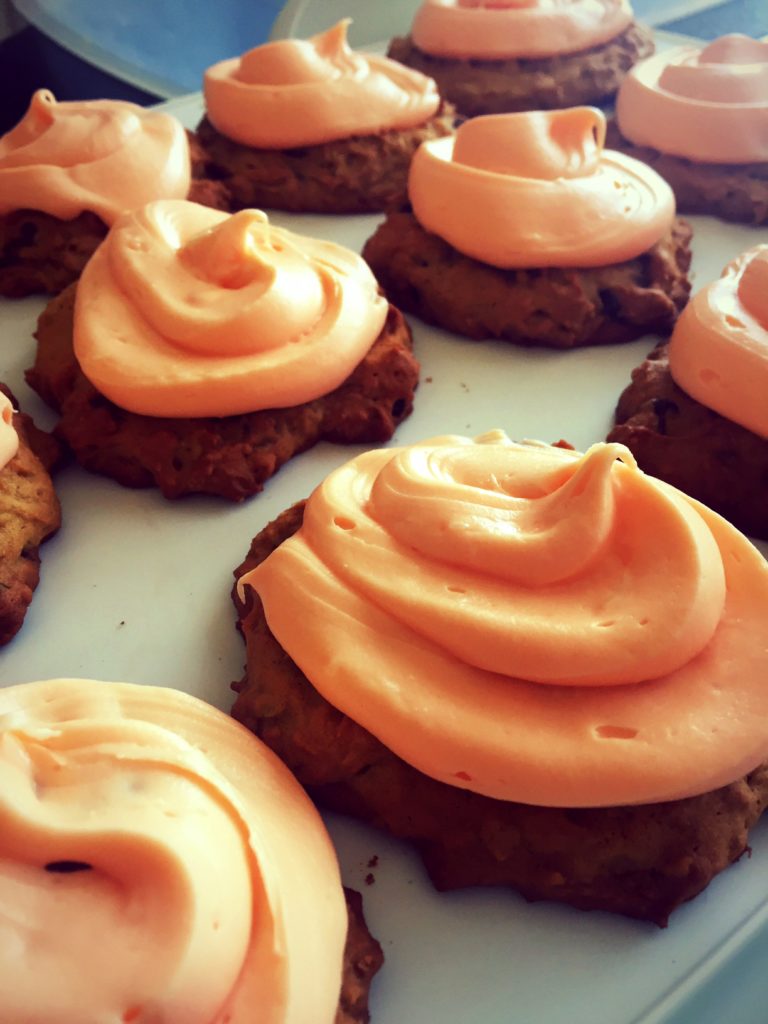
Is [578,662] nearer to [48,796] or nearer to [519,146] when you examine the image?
[48,796]

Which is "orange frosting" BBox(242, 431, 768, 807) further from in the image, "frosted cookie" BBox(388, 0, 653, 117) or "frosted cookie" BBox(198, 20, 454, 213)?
"frosted cookie" BBox(388, 0, 653, 117)

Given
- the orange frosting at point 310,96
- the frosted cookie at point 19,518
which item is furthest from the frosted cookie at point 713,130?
the frosted cookie at point 19,518

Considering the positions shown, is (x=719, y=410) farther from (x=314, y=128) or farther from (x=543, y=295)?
(x=314, y=128)

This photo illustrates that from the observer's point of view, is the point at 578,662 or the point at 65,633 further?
the point at 65,633

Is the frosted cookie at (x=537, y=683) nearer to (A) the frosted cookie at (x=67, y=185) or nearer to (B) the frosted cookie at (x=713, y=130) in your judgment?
(A) the frosted cookie at (x=67, y=185)

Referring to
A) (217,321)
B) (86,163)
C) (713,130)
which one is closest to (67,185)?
(86,163)

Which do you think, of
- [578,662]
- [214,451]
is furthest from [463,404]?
[578,662]

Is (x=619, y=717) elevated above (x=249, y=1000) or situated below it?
above
